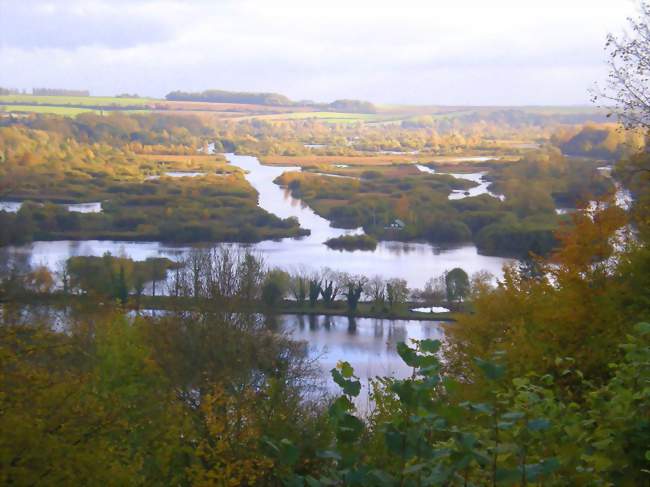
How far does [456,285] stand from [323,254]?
7658 millimetres

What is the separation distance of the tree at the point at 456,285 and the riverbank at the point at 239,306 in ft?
2.72

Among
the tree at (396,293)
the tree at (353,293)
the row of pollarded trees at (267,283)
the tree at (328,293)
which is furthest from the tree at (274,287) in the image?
the tree at (396,293)

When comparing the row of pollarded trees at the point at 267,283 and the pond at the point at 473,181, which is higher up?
the pond at the point at 473,181

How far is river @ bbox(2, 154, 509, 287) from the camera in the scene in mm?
24297

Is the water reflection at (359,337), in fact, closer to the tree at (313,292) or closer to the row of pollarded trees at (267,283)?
the row of pollarded trees at (267,283)

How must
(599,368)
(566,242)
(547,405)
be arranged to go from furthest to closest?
1. (566,242)
2. (599,368)
3. (547,405)

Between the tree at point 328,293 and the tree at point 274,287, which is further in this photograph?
the tree at point 328,293

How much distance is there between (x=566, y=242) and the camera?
1007 cm

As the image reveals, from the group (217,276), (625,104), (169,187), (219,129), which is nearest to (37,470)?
(625,104)

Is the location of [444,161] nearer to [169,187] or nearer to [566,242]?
[169,187]

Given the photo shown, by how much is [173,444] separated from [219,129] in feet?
171

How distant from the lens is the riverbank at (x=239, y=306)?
12742 millimetres

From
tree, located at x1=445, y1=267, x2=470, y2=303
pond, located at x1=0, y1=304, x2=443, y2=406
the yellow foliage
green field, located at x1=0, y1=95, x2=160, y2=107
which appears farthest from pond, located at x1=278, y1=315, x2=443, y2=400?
green field, located at x1=0, y1=95, x2=160, y2=107

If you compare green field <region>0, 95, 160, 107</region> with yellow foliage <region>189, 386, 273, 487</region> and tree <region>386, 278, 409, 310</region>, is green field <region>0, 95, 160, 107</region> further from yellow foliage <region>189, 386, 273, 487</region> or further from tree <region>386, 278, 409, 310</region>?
yellow foliage <region>189, 386, 273, 487</region>
